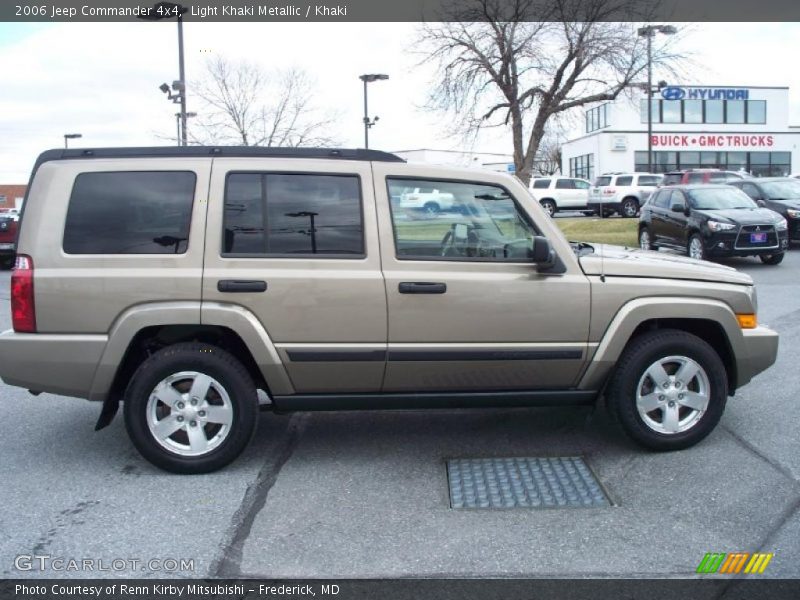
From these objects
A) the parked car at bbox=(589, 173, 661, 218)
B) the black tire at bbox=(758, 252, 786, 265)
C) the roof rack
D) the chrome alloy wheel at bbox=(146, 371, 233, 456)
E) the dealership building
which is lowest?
the chrome alloy wheel at bbox=(146, 371, 233, 456)

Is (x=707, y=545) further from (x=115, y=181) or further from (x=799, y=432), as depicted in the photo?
(x=115, y=181)

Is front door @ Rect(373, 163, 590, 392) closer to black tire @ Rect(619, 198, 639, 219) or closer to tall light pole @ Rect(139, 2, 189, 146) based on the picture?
tall light pole @ Rect(139, 2, 189, 146)

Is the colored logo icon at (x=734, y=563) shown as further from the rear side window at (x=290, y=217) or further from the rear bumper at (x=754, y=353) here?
the rear side window at (x=290, y=217)

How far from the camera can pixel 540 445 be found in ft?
17.6

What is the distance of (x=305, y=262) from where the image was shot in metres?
4.78

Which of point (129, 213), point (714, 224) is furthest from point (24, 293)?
point (714, 224)

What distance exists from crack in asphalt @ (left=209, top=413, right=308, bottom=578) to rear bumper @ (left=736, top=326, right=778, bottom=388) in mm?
2918

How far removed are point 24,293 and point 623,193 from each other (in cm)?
3093

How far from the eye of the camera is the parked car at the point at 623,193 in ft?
108

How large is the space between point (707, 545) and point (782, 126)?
2550 inches

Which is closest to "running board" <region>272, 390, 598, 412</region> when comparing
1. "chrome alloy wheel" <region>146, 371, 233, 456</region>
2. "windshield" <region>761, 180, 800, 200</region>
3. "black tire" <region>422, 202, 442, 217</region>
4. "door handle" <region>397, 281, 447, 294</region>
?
"chrome alloy wheel" <region>146, 371, 233, 456</region>

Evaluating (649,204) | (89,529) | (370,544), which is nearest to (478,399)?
(370,544)

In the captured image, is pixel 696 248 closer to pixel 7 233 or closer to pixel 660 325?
pixel 660 325

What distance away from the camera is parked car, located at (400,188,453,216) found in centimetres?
495
